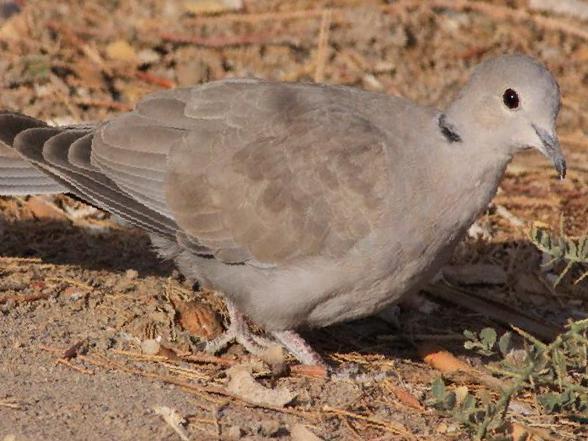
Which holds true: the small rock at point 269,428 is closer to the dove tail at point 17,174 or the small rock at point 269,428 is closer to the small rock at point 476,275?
the dove tail at point 17,174

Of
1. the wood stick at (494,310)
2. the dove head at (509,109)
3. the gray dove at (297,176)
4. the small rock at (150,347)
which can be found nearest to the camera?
the dove head at (509,109)

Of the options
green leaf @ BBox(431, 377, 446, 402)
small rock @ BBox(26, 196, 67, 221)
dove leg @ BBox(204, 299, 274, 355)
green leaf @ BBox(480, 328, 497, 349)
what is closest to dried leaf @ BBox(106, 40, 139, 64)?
small rock @ BBox(26, 196, 67, 221)

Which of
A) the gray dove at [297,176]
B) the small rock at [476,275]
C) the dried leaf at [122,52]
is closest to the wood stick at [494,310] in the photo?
the small rock at [476,275]

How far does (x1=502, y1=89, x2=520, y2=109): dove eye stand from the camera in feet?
14.6

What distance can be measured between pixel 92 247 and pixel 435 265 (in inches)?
73.7

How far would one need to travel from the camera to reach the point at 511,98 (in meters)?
4.48

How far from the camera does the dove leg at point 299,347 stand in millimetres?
4895

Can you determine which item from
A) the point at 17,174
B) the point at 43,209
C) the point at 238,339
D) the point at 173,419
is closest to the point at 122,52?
the point at 43,209

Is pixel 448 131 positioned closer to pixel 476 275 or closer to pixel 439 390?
pixel 439 390

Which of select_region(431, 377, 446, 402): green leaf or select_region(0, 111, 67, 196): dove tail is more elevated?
select_region(0, 111, 67, 196): dove tail

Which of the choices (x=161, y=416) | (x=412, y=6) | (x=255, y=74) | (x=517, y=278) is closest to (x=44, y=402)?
(x=161, y=416)

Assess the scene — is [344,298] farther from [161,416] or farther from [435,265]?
[161,416]

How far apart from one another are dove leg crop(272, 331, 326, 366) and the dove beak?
1.28 metres

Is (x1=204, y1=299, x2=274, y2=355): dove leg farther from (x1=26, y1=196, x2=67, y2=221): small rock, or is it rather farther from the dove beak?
the dove beak
